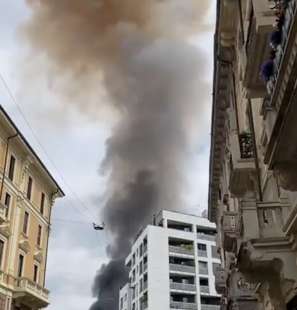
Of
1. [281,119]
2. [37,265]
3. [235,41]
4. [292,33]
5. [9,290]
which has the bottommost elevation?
[281,119]

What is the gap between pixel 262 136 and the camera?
11844 mm

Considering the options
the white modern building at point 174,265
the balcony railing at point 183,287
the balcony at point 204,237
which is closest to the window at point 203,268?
the white modern building at point 174,265

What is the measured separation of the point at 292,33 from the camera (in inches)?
231

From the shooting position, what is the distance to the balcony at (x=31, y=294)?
2933 cm

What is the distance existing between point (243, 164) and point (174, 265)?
5444 cm

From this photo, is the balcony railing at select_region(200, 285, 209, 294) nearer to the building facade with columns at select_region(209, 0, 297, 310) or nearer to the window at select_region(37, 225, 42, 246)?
the window at select_region(37, 225, 42, 246)

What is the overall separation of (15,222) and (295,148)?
2524 cm

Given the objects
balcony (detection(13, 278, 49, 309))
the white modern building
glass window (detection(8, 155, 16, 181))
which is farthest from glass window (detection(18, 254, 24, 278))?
the white modern building

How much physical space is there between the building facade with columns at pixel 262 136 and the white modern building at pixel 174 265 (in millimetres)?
44756

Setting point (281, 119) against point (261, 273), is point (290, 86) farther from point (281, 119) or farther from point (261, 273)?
point (261, 273)

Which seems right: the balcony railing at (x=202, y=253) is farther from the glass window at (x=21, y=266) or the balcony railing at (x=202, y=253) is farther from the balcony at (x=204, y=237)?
the glass window at (x=21, y=266)

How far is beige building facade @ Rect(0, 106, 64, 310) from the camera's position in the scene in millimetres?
28156

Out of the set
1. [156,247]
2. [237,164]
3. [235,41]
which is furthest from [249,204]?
[156,247]

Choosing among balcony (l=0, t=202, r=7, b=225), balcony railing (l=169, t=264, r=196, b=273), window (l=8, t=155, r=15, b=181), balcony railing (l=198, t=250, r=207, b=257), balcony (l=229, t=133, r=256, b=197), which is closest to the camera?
balcony (l=229, t=133, r=256, b=197)
